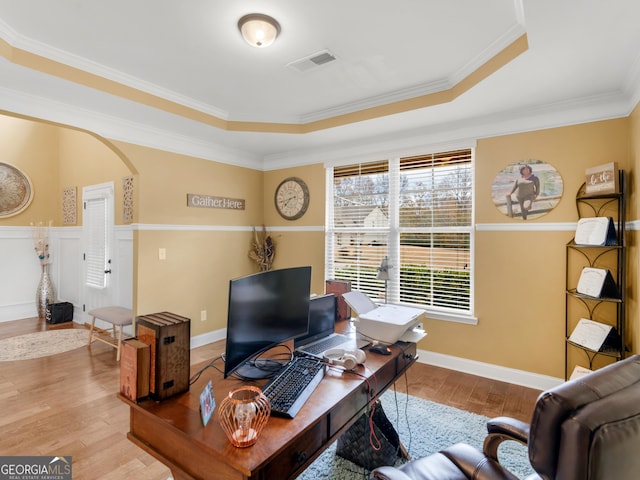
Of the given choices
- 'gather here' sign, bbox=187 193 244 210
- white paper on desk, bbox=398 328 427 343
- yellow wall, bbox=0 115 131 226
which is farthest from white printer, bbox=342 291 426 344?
yellow wall, bbox=0 115 131 226

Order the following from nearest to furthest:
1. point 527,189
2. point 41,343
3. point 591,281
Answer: point 591,281 → point 527,189 → point 41,343

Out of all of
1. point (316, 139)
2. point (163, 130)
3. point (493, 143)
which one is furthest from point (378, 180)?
point (163, 130)

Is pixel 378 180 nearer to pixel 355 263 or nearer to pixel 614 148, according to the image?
pixel 355 263

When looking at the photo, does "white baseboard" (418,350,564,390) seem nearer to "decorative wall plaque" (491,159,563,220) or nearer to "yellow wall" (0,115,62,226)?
"decorative wall plaque" (491,159,563,220)

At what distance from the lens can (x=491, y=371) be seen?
3.19 metres

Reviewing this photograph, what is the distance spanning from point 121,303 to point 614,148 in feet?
18.1

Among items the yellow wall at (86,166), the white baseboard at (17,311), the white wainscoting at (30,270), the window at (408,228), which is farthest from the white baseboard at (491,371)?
the white baseboard at (17,311)

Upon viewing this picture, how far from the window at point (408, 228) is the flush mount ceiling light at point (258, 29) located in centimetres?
201

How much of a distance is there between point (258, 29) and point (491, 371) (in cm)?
347

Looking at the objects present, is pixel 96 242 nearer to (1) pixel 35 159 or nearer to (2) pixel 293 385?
(1) pixel 35 159

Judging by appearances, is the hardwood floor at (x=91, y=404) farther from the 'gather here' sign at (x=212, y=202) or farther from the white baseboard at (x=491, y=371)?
the 'gather here' sign at (x=212, y=202)

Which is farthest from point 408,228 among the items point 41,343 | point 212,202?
point 41,343

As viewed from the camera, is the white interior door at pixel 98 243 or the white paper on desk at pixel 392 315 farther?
the white interior door at pixel 98 243

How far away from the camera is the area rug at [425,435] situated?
1963 mm
